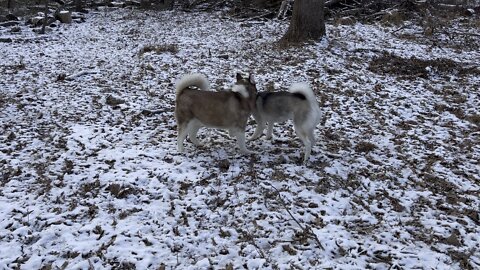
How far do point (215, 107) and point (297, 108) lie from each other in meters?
1.25

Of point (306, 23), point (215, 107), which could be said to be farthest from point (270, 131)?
point (306, 23)

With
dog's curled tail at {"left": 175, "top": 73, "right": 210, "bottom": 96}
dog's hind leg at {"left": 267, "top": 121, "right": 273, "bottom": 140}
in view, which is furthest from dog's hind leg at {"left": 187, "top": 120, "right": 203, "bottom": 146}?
dog's hind leg at {"left": 267, "top": 121, "right": 273, "bottom": 140}

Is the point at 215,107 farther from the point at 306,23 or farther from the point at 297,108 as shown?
the point at 306,23

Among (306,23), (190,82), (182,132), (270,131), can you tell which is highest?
(306,23)

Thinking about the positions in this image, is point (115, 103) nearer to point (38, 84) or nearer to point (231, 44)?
point (38, 84)

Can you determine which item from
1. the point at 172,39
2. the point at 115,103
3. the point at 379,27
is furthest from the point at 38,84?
the point at 379,27

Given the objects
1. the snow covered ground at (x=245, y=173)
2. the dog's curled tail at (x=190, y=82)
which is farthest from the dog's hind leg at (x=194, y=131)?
the dog's curled tail at (x=190, y=82)

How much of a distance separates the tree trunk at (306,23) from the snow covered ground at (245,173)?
141cm

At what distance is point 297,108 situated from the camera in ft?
19.7

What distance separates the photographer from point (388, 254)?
166 inches

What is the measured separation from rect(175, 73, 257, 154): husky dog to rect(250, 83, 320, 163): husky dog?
9.7 inches

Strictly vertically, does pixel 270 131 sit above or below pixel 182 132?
below

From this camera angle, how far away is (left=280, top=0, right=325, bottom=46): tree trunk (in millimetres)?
12211

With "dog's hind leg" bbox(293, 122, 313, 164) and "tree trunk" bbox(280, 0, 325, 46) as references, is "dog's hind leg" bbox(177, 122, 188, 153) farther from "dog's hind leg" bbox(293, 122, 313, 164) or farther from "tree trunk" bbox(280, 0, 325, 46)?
"tree trunk" bbox(280, 0, 325, 46)
